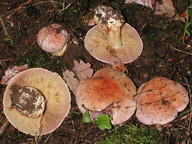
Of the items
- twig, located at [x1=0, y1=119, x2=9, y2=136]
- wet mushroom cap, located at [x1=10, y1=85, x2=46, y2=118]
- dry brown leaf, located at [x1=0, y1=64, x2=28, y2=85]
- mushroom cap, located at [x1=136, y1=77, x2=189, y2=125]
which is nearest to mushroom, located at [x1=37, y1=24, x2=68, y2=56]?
dry brown leaf, located at [x1=0, y1=64, x2=28, y2=85]

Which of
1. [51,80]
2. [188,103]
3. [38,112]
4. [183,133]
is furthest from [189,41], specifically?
[38,112]

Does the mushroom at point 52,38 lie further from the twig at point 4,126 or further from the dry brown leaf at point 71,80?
the twig at point 4,126

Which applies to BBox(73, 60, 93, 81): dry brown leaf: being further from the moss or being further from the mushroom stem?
the moss

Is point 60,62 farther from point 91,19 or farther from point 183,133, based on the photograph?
point 183,133

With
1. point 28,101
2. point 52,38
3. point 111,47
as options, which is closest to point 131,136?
point 111,47

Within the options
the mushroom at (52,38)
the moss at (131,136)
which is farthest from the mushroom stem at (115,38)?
the moss at (131,136)

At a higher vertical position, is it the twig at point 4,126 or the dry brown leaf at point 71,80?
the dry brown leaf at point 71,80

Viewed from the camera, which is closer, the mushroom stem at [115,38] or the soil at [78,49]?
the mushroom stem at [115,38]
